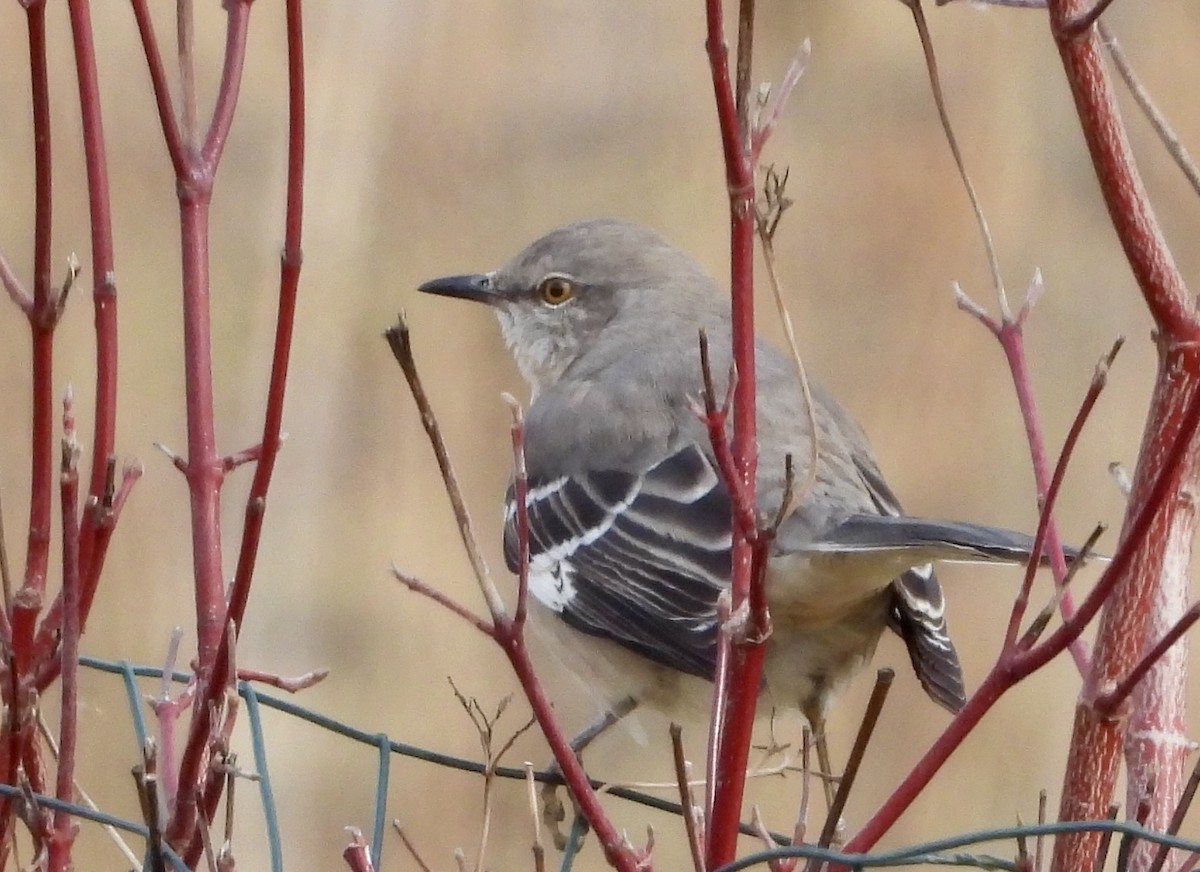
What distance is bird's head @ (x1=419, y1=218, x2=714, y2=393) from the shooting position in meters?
4.66

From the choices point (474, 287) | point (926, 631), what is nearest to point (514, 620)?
point (926, 631)

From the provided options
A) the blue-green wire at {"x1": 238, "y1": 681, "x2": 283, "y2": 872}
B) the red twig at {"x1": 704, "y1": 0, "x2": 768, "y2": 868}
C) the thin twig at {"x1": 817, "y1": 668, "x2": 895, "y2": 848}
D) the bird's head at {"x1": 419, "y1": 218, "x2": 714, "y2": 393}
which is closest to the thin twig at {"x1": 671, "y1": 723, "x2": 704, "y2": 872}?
the red twig at {"x1": 704, "y1": 0, "x2": 768, "y2": 868}

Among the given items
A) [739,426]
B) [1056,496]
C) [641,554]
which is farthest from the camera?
[641,554]

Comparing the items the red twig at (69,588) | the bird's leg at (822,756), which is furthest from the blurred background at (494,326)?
the red twig at (69,588)

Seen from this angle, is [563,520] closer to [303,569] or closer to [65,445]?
[65,445]

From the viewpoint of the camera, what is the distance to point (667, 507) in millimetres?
3664

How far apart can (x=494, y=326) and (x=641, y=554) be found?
366 centimetres

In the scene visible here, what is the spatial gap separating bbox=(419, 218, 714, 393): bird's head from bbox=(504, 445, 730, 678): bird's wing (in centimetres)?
71

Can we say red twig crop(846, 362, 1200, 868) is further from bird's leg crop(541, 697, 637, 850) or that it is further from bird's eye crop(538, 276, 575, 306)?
bird's eye crop(538, 276, 575, 306)

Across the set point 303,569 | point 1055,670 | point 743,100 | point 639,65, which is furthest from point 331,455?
point 743,100

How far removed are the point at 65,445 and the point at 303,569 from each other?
18.4 feet

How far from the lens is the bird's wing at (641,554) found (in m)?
3.41

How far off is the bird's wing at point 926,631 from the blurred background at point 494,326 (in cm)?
352

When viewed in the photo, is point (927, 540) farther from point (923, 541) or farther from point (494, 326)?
point (494, 326)
